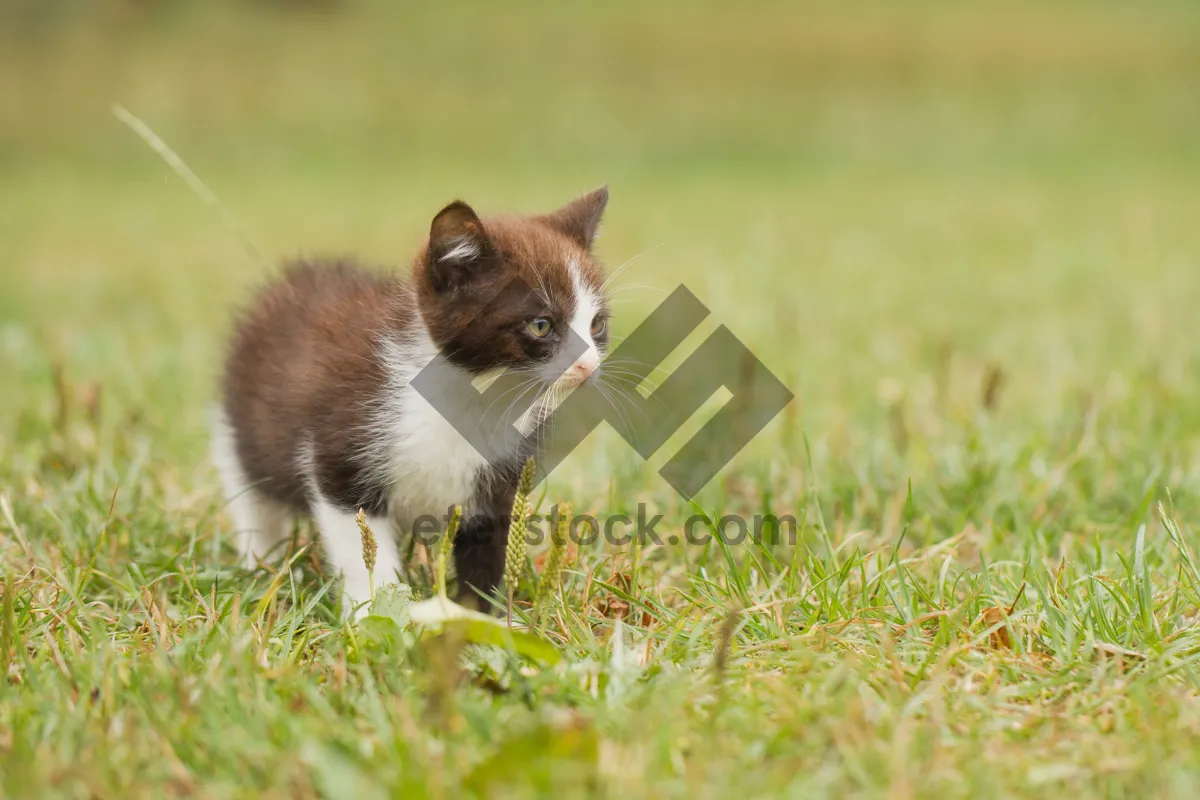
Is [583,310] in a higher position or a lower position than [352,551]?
higher

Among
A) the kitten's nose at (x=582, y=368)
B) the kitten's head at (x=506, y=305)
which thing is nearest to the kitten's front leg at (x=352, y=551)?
the kitten's head at (x=506, y=305)

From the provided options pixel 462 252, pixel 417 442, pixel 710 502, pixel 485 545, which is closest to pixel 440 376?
pixel 417 442

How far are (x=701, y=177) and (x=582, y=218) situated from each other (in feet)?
31.7

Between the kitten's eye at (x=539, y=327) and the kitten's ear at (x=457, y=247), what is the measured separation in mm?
167

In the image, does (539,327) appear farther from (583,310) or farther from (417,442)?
(417,442)

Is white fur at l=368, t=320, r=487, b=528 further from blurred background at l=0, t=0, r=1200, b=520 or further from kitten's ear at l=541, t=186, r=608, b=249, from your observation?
blurred background at l=0, t=0, r=1200, b=520

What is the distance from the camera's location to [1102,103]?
13.9 m

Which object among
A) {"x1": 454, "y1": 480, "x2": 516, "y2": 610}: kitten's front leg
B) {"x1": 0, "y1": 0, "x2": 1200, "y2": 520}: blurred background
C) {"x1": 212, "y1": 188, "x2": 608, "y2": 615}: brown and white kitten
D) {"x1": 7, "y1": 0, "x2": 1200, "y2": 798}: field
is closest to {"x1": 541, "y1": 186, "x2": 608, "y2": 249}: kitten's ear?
{"x1": 212, "y1": 188, "x2": 608, "y2": 615}: brown and white kitten

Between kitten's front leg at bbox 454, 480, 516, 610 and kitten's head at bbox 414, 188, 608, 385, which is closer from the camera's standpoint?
kitten's head at bbox 414, 188, 608, 385

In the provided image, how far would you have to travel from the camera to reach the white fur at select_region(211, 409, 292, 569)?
3266mm

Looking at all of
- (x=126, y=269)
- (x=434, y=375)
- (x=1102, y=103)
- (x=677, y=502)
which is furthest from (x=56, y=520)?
(x=1102, y=103)

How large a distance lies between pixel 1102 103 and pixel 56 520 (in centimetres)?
1363

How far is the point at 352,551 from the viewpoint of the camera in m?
2.76

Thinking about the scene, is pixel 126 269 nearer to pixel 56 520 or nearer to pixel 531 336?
pixel 56 520
